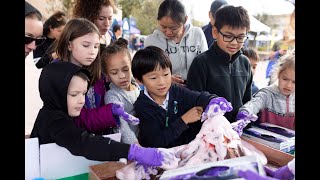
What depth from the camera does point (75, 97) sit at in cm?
97

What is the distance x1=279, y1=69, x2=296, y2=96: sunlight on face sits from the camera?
1.31m

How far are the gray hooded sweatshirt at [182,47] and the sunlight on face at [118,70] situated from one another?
362mm

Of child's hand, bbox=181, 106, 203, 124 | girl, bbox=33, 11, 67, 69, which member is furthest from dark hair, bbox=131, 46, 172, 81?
girl, bbox=33, 11, 67, 69

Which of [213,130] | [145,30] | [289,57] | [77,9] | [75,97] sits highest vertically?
[145,30]

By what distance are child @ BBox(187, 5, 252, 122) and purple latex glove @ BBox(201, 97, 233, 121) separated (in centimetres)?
26

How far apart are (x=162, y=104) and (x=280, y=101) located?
1.79 feet

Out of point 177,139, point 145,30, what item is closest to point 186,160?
point 177,139

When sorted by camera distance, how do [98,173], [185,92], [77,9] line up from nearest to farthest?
[98,173], [185,92], [77,9]

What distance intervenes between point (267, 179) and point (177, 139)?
Result: 1.81ft

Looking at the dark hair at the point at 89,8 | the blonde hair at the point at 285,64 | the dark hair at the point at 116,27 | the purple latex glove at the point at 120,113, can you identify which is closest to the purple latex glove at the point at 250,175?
the purple latex glove at the point at 120,113

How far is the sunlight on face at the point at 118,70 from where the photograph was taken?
1.31 m

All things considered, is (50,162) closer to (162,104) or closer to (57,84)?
(57,84)

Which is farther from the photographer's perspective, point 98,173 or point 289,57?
point 289,57
